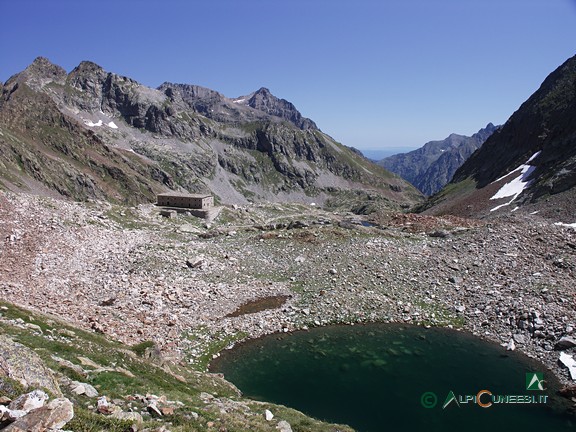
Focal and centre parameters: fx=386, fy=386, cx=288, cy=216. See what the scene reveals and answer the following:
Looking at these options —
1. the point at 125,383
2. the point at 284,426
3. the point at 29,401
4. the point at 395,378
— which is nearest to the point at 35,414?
the point at 29,401

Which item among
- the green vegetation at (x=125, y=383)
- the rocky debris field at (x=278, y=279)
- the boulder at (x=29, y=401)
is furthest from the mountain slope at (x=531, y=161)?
the boulder at (x=29, y=401)

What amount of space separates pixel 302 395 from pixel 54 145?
572ft

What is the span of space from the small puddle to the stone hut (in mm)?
59480

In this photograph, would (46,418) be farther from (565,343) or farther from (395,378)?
(565,343)

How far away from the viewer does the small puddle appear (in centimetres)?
3612

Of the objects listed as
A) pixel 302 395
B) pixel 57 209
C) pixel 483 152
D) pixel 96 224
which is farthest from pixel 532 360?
pixel 483 152

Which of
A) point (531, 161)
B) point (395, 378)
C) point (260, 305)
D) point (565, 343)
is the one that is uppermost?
point (531, 161)

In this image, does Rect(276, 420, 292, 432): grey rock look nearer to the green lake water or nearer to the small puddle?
the green lake water

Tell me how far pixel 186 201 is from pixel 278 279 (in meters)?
59.0

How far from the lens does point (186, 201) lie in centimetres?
9581

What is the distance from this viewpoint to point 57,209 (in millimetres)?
49844

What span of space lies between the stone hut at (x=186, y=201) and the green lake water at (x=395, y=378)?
2607 inches

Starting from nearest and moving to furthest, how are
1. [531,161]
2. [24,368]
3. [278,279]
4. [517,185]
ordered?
[24,368], [278,279], [517,185], [531,161]

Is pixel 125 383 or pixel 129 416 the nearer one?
pixel 129 416
